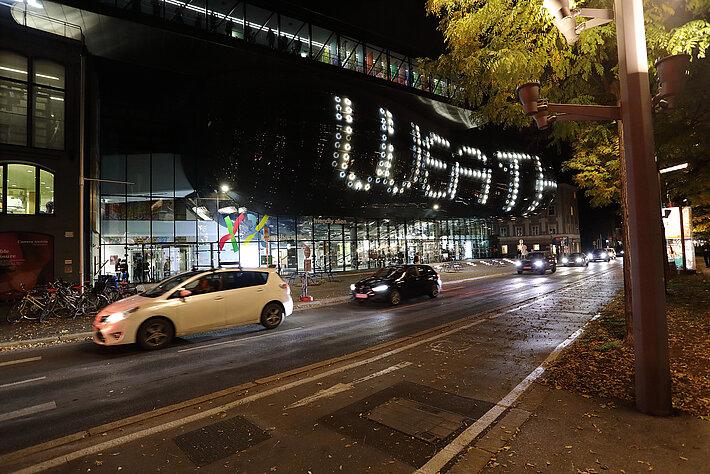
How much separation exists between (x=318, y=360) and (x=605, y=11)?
694cm

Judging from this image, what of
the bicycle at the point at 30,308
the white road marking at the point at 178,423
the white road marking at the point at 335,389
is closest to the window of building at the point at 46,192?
the bicycle at the point at 30,308

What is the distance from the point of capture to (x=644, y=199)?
424 centimetres

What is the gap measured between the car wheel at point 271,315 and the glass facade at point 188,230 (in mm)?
6878

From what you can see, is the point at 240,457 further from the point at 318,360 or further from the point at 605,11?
the point at 605,11

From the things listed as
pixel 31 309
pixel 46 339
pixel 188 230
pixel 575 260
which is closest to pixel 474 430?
pixel 46 339

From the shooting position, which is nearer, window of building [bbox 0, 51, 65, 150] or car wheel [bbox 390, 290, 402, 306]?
car wheel [bbox 390, 290, 402, 306]

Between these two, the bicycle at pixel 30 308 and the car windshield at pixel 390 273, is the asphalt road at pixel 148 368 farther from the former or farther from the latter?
the bicycle at pixel 30 308

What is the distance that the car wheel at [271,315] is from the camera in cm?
1053

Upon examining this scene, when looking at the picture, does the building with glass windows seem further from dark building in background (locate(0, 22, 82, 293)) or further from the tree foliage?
the tree foliage

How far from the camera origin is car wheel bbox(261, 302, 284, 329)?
10.5 m

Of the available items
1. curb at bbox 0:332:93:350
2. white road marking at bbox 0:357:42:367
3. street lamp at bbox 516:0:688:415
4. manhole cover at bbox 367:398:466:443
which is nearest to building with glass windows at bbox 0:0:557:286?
curb at bbox 0:332:93:350

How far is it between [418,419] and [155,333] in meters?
6.53

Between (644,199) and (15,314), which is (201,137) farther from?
(644,199)

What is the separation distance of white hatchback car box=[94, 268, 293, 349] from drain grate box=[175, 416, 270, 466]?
15.7 ft
